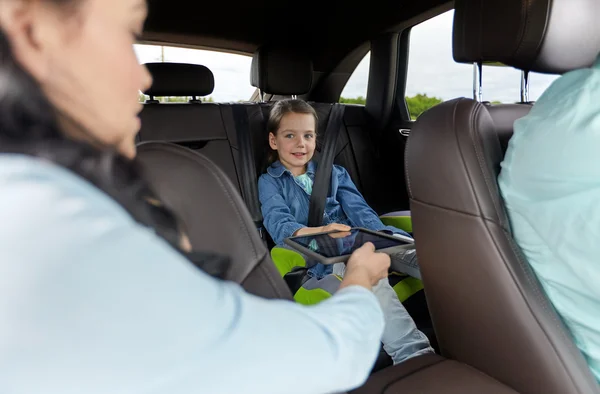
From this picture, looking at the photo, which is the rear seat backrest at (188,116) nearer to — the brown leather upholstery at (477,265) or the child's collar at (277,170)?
the child's collar at (277,170)

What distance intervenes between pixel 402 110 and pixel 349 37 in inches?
30.1

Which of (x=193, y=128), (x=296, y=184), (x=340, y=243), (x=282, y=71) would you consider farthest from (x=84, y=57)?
(x=282, y=71)

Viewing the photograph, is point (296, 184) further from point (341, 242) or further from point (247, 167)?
point (341, 242)

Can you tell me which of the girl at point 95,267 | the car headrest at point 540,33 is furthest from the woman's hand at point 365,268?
the car headrest at point 540,33

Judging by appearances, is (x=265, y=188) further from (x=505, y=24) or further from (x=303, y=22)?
(x=303, y=22)

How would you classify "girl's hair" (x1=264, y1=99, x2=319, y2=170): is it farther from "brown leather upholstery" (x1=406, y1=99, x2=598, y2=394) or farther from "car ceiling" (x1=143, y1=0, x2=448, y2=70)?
"brown leather upholstery" (x1=406, y1=99, x2=598, y2=394)

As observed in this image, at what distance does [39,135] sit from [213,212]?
47 centimetres

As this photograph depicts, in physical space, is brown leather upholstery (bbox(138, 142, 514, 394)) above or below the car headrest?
below

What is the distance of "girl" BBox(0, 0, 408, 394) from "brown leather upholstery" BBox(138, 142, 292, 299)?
0.37 m

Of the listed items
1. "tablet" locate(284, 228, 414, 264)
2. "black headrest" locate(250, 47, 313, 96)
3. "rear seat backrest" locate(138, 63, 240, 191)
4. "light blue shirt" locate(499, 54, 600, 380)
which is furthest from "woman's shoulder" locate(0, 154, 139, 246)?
"black headrest" locate(250, 47, 313, 96)

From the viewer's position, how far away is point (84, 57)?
1.57 feet

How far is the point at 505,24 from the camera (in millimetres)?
1301

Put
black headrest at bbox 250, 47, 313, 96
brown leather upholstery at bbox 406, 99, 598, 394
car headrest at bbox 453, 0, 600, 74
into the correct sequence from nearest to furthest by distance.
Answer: brown leather upholstery at bbox 406, 99, 598, 394 → car headrest at bbox 453, 0, 600, 74 → black headrest at bbox 250, 47, 313, 96

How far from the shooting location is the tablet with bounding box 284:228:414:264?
144 centimetres
